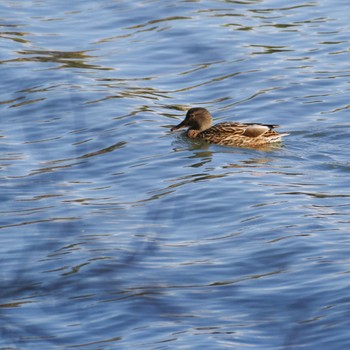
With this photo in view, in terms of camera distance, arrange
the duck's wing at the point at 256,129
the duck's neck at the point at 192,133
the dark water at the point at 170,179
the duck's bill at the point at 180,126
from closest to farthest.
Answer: the dark water at the point at 170,179, the duck's wing at the point at 256,129, the duck's bill at the point at 180,126, the duck's neck at the point at 192,133

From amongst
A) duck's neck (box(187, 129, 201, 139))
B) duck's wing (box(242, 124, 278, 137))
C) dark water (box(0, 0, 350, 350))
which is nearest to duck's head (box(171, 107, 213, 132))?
duck's neck (box(187, 129, 201, 139))

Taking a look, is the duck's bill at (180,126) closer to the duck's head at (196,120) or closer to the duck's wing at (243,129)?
the duck's head at (196,120)

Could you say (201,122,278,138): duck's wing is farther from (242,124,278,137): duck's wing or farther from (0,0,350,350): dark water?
(0,0,350,350): dark water

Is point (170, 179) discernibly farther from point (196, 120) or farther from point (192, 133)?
point (192, 133)

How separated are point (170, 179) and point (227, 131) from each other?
196 centimetres

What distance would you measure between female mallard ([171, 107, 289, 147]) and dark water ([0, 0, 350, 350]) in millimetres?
154

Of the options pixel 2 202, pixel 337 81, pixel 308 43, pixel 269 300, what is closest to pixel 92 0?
pixel 308 43

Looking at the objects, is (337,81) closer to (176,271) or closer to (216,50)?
(216,50)

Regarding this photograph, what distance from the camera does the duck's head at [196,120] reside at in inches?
628

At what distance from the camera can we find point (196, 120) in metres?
16.0

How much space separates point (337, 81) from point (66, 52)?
172 inches

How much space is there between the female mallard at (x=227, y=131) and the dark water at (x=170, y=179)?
0.50 ft

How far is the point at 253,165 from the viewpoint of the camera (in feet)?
49.3

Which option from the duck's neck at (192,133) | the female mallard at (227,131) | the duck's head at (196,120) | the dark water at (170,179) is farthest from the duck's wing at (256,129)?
the duck's neck at (192,133)
